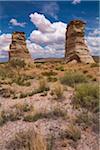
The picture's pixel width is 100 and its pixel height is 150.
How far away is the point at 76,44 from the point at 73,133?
2916cm

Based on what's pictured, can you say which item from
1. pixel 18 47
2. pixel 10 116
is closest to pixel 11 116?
pixel 10 116

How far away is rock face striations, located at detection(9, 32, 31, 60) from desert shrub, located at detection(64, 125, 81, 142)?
1186 inches

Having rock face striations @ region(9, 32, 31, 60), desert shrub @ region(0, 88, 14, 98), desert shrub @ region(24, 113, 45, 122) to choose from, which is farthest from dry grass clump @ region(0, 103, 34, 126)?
rock face striations @ region(9, 32, 31, 60)

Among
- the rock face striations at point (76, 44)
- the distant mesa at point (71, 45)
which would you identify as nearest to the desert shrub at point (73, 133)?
the distant mesa at point (71, 45)

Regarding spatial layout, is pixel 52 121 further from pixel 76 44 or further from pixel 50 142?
pixel 76 44

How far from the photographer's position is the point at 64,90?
1022cm

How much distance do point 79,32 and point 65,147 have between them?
100 ft

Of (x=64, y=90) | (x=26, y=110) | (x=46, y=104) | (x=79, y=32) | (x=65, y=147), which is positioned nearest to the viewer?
(x=65, y=147)

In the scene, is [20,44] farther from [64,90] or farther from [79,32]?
[64,90]

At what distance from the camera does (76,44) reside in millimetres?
34438

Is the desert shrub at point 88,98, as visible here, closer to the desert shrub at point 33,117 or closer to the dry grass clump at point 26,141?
the desert shrub at point 33,117

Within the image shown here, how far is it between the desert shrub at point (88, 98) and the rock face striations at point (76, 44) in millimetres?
24681

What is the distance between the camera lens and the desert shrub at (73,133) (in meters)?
5.80

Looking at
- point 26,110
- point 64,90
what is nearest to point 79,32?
point 64,90
